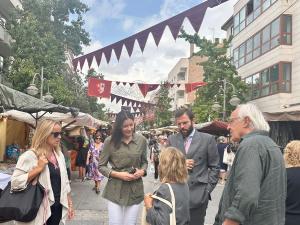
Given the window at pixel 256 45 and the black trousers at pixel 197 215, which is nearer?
the black trousers at pixel 197 215

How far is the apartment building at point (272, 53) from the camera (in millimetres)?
30453

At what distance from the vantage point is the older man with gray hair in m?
3.15

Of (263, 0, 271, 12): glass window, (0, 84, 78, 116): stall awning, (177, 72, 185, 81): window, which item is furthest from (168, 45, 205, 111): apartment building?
(0, 84, 78, 116): stall awning

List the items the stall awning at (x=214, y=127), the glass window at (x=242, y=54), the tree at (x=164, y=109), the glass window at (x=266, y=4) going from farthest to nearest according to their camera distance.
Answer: the tree at (x=164, y=109), the glass window at (x=242, y=54), the glass window at (x=266, y=4), the stall awning at (x=214, y=127)

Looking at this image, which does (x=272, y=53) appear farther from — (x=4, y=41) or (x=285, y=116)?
(x=285, y=116)

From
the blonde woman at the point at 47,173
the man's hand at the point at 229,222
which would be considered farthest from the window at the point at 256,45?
the man's hand at the point at 229,222

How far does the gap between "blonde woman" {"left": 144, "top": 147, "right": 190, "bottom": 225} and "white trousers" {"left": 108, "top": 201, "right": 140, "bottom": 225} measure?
1.07m

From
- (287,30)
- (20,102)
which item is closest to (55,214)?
(20,102)

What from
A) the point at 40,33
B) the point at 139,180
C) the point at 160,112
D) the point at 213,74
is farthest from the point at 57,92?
the point at 160,112

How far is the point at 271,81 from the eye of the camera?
3244cm

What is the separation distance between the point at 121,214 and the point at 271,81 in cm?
2887

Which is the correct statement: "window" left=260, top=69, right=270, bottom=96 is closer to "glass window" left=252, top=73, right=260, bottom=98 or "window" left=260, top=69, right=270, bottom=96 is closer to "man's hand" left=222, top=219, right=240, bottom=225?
"glass window" left=252, top=73, right=260, bottom=98

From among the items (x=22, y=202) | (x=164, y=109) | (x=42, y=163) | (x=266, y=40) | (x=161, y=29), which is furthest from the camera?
(x=164, y=109)

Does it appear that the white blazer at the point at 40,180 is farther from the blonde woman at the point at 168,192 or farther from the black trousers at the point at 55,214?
the blonde woman at the point at 168,192
